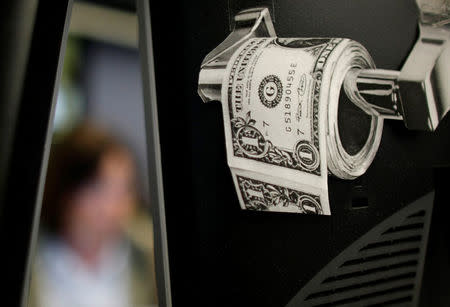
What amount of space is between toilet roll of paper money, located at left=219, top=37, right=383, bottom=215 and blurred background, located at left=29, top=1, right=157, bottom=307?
0.18m

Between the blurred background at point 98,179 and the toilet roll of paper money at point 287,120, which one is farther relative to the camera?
the blurred background at point 98,179

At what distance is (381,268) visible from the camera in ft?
2.58

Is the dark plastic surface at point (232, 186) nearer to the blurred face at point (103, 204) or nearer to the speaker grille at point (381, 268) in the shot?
the speaker grille at point (381, 268)

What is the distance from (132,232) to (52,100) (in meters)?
0.39

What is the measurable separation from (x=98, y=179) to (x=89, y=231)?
10 centimetres

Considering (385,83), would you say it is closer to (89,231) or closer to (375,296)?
(375,296)

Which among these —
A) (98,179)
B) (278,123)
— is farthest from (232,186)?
(98,179)

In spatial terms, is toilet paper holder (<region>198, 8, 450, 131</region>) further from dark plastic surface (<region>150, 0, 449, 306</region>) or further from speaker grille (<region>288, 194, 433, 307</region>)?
speaker grille (<region>288, 194, 433, 307</region>)

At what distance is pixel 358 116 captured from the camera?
2.43ft

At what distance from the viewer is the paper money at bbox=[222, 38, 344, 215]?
70cm

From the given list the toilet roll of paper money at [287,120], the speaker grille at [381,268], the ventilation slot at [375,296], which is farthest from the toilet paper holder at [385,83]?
the ventilation slot at [375,296]

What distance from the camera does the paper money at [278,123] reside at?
0.70 meters

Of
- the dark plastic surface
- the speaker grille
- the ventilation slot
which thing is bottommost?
the ventilation slot

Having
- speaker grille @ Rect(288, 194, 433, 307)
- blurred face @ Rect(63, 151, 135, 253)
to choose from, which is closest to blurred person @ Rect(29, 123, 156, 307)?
blurred face @ Rect(63, 151, 135, 253)
